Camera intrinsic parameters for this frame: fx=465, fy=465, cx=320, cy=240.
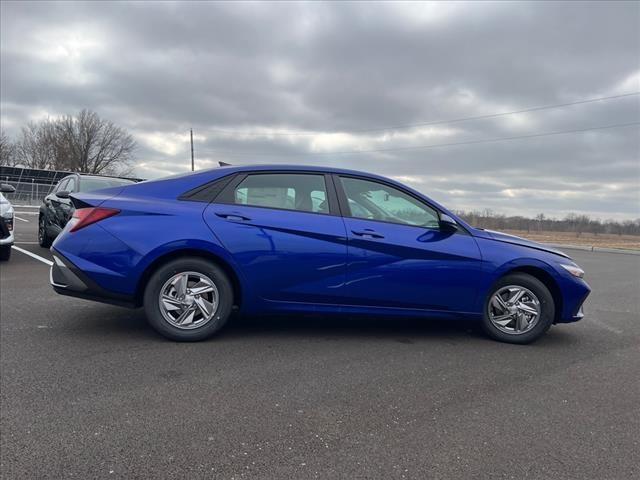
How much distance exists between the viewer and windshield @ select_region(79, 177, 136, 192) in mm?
8438

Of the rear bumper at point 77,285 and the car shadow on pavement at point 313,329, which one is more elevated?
the rear bumper at point 77,285

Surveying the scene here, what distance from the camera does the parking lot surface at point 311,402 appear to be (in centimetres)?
229

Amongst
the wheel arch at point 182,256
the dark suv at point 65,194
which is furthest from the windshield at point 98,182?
the wheel arch at point 182,256

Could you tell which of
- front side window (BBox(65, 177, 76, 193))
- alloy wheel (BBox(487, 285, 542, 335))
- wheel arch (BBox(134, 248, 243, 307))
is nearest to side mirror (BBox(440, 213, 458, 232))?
alloy wheel (BBox(487, 285, 542, 335))

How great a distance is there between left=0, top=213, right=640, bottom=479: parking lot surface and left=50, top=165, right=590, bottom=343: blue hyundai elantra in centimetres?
34

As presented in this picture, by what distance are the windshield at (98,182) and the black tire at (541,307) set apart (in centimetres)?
670

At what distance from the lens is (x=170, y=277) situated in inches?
154

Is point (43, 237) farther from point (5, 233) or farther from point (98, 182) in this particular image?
point (98, 182)

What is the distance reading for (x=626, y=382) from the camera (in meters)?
3.48

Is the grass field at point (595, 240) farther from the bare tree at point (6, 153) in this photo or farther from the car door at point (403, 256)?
the bare tree at point (6, 153)

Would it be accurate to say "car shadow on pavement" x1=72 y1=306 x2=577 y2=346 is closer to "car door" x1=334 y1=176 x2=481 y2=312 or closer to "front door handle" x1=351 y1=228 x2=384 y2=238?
"car door" x1=334 y1=176 x2=481 y2=312

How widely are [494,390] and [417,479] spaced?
1.30m

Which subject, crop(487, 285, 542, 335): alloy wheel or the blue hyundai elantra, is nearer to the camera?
the blue hyundai elantra

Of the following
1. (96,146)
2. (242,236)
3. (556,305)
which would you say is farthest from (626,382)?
(96,146)
